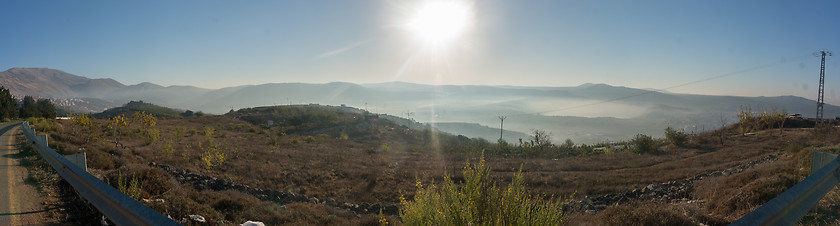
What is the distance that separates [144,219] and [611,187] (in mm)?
A: 13906

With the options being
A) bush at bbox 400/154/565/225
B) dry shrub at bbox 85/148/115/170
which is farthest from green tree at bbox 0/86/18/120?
bush at bbox 400/154/565/225

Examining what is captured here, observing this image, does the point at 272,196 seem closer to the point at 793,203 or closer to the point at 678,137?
the point at 793,203

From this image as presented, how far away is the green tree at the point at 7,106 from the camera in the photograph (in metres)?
28.0

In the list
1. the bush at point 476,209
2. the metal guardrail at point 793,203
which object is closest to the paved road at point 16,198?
the bush at point 476,209

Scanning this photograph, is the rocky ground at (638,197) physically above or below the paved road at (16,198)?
below

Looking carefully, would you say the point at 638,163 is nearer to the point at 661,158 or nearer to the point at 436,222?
the point at 661,158

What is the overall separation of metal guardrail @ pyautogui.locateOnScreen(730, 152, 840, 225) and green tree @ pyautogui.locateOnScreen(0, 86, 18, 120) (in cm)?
4367

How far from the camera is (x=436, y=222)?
3.27 metres

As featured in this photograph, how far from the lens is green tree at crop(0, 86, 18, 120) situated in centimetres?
2799

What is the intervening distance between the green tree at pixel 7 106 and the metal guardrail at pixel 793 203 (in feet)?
143

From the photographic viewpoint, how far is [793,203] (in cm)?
232

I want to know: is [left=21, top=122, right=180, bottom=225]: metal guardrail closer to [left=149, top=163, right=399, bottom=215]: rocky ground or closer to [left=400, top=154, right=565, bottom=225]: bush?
[left=400, top=154, right=565, bottom=225]: bush

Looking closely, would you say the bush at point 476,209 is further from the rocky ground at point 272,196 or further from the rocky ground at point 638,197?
the rocky ground at point 638,197

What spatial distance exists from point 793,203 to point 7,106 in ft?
149
